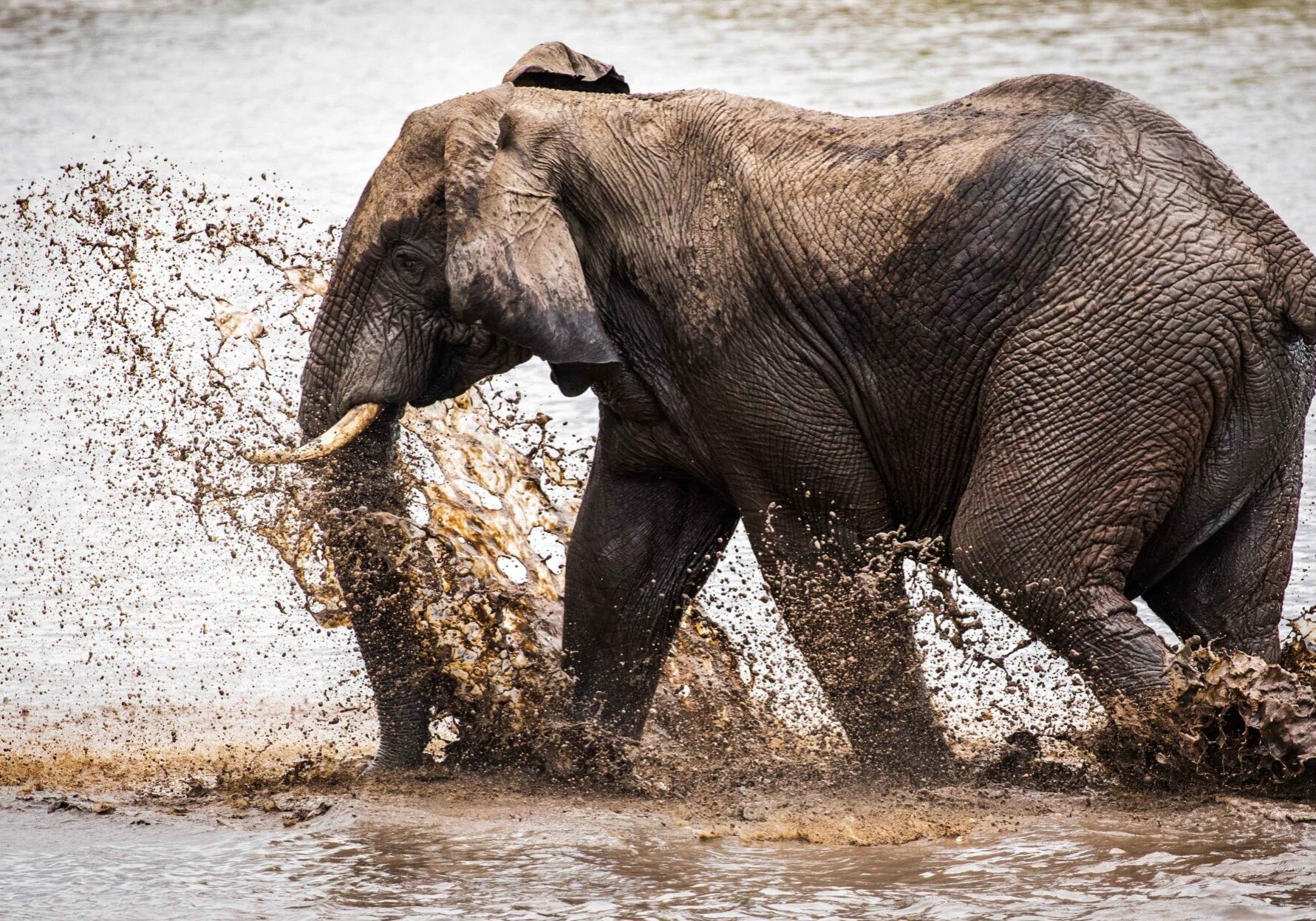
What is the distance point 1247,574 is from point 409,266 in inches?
101

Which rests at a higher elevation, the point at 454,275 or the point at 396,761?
the point at 454,275

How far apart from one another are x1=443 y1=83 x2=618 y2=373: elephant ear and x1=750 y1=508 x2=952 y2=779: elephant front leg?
0.77m

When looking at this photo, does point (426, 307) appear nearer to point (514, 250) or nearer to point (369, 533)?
point (514, 250)

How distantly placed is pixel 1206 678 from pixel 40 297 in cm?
791

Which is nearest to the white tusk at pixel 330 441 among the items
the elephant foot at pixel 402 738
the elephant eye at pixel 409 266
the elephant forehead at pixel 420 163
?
the elephant eye at pixel 409 266

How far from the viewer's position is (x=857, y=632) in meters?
6.19

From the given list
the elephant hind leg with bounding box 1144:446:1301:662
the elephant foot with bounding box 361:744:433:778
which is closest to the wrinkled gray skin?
the elephant hind leg with bounding box 1144:446:1301:662

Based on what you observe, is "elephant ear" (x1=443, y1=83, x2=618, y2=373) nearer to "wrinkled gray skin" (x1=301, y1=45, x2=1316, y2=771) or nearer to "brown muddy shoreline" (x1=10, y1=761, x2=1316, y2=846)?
"wrinkled gray skin" (x1=301, y1=45, x2=1316, y2=771)

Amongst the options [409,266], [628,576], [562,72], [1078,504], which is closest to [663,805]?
[628,576]

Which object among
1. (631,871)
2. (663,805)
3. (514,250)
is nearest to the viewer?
(631,871)

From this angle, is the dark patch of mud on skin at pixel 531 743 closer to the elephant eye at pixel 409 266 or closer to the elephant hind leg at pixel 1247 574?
the elephant hind leg at pixel 1247 574

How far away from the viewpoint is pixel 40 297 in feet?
38.7

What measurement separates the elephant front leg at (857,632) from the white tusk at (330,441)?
1.23 meters

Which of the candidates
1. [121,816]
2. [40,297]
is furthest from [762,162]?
[40,297]
